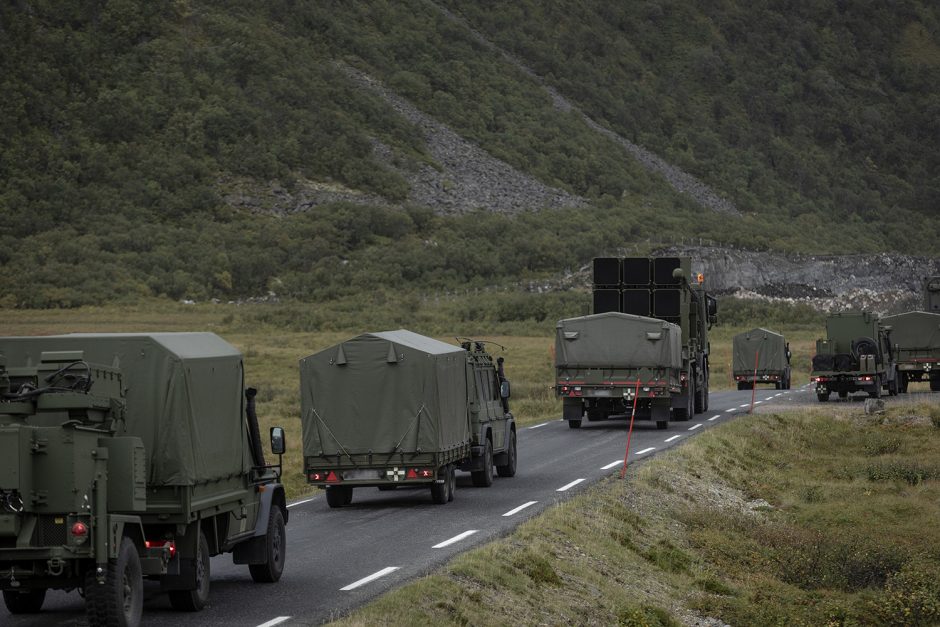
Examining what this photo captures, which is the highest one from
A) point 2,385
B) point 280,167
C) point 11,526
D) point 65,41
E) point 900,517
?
point 65,41

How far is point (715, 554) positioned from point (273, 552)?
7385mm

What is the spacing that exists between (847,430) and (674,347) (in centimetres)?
536

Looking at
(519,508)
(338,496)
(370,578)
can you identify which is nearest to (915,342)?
(519,508)

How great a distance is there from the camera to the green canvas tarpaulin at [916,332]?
50188mm

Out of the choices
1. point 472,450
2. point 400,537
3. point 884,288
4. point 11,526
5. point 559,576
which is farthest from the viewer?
point 884,288

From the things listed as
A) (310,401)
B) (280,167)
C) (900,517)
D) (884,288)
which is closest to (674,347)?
(900,517)

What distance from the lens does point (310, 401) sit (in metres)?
20.6

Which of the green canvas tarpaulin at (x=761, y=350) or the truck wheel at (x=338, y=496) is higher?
the green canvas tarpaulin at (x=761, y=350)

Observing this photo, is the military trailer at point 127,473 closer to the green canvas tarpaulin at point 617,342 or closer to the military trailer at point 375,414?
the military trailer at point 375,414

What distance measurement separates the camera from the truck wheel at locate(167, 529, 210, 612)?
13062 millimetres

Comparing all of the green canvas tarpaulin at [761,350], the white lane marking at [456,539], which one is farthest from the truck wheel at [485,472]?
the green canvas tarpaulin at [761,350]

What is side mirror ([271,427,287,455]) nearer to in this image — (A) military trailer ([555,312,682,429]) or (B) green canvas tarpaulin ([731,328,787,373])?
(A) military trailer ([555,312,682,429])

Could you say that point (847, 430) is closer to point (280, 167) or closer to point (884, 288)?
point (884, 288)

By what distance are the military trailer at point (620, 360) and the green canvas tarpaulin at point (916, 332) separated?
17.5 m
